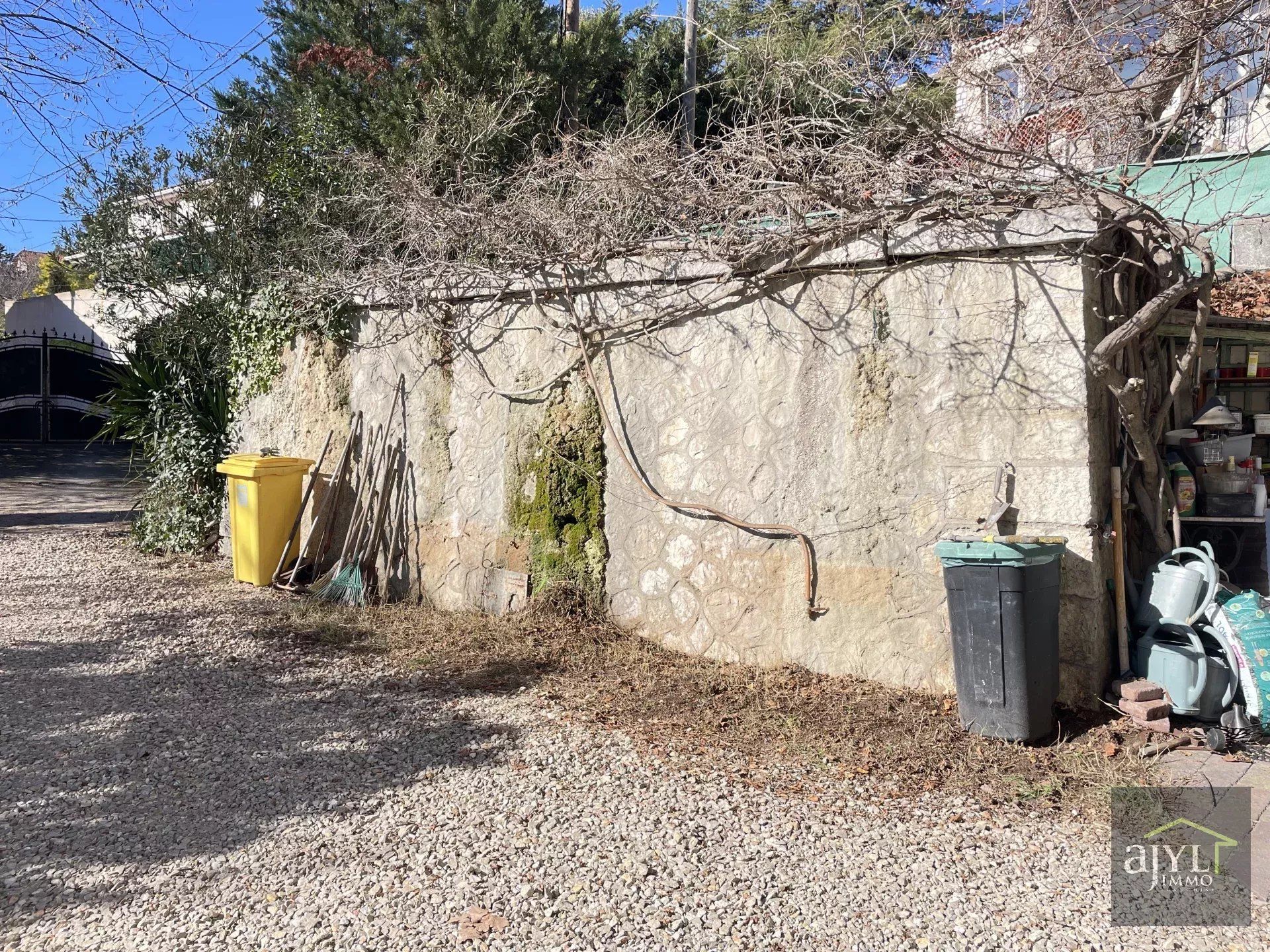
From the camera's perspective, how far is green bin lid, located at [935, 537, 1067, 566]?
4.31 meters

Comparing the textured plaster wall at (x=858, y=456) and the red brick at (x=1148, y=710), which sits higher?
the textured plaster wall at (x=858, y=456)

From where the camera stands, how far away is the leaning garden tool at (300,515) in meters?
7.87

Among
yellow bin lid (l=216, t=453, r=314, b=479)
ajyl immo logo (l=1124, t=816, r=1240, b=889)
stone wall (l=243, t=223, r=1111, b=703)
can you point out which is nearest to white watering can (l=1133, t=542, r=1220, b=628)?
stone wall (l=243, t=223, r=1111, b=703)

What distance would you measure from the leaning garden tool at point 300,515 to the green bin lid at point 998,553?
5.44m

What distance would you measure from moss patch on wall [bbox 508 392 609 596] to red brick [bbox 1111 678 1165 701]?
321 cm

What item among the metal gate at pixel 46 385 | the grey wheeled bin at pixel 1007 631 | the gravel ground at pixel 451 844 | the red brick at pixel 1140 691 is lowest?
the gravel ground at pixel 451 844

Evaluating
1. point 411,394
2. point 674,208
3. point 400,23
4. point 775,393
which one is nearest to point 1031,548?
point 775,393

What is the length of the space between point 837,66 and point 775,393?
1.82 metres

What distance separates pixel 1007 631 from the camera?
433 centimetres

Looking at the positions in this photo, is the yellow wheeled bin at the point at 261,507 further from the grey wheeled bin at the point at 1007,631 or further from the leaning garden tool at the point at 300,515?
the grey wheeled bin at the point at 1007,631

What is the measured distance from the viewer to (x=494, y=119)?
785cm

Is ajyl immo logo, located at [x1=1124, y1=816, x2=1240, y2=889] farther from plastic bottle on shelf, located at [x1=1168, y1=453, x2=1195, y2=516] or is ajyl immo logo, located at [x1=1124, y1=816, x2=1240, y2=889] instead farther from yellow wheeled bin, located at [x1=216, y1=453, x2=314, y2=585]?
yellow wheeled bin, located at [x1=216, y1=453, x2=314, y2=585]

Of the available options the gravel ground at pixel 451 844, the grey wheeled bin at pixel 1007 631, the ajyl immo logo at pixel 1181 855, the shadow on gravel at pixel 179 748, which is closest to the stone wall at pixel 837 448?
the grey wheeled bin at pixel 1007 631

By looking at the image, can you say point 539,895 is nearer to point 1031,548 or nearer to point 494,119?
point 1031,548
